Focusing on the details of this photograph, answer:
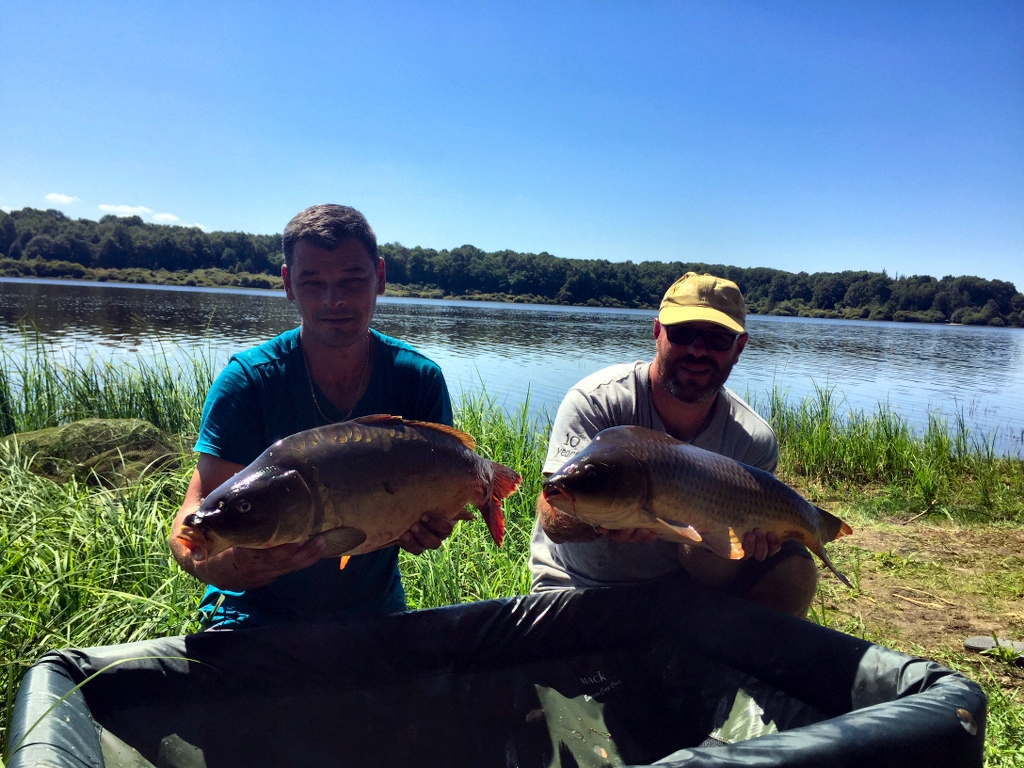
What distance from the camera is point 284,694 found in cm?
206

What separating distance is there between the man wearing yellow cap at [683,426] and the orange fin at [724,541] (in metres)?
0.38

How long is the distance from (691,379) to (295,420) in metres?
1.49

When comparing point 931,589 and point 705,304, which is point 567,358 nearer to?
point 931,589

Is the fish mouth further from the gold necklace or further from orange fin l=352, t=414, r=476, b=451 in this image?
the gold necklace

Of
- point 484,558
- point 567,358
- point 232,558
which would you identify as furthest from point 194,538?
point 567,358

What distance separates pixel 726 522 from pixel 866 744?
72 cm

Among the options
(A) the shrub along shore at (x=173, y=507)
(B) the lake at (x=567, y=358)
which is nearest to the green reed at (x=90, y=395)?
(A) the shrub along shore at (x=173, y=507)

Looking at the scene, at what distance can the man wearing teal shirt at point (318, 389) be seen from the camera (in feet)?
7.22

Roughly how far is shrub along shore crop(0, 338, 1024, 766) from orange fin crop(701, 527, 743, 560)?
116 centimetres

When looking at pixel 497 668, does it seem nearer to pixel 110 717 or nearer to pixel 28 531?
pixel 110 717

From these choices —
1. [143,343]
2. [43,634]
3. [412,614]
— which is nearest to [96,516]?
[43,634]

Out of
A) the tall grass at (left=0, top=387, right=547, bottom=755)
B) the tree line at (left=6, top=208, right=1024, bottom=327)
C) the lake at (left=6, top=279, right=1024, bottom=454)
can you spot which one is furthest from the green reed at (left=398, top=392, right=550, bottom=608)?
the tree line at (left=6, top=208, right=1024, bottom=327)

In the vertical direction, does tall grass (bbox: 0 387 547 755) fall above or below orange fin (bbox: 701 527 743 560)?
below

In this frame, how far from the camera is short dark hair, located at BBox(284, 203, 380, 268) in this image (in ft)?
7.56
